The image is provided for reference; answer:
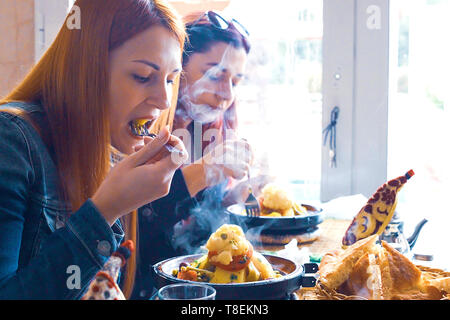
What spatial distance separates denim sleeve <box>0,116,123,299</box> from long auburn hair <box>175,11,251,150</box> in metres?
0.40

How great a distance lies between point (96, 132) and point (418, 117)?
775mm

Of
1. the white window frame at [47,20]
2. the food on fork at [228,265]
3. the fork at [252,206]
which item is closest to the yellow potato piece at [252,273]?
the food on fork at [228,265]

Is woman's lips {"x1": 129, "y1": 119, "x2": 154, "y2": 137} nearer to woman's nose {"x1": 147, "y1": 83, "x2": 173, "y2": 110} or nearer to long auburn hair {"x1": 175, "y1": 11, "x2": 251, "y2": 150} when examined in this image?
woman's nose {"x1": 147, "y1": 83, "x2": 173, "y2": 110}

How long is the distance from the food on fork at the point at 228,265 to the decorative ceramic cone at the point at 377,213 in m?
0.32

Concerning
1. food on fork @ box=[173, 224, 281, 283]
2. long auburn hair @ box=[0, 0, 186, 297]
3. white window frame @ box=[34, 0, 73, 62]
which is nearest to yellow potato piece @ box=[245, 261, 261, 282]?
food on fork @ box=[173, 224, 281, 283]

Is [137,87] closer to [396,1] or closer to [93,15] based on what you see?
[93,15]

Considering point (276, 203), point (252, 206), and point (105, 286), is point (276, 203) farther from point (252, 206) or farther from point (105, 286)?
point (105, 286)

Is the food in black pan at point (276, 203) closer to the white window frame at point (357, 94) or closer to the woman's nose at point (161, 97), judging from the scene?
the white window frame at point (357, 94)

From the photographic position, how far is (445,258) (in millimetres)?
1236

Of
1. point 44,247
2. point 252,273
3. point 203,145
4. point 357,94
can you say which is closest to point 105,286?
point 44,247

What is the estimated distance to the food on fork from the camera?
801mm

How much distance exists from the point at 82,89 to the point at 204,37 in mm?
368

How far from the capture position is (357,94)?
124cm
